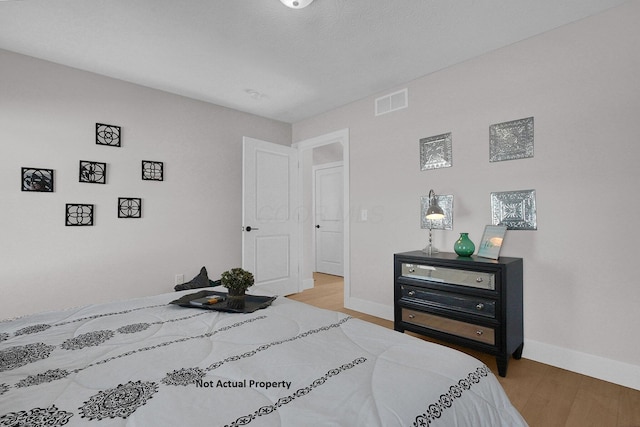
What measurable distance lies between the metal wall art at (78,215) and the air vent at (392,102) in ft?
10.1

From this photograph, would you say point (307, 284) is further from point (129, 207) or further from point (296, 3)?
point (296, 3)

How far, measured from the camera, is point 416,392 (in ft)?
2.81

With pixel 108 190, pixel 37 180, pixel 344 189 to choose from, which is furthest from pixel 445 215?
pixel 37 180

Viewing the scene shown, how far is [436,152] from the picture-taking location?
2998mm

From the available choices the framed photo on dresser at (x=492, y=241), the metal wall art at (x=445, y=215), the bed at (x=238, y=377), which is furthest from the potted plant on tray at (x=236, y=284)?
the metal wall art at (x=445, y=215)

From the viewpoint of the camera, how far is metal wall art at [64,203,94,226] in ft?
9.23

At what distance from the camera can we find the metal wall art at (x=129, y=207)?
3.10 metres

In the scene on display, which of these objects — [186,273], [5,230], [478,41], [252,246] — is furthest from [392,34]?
[5,230]

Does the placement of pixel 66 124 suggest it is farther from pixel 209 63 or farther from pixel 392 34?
pixel 392 34

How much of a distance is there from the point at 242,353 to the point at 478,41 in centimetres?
278

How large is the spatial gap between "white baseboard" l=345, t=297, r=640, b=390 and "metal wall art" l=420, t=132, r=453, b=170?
5.39 ft

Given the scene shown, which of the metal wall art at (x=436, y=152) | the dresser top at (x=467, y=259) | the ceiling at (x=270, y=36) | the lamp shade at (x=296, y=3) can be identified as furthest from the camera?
the metal wall art at (x=436, y=152)

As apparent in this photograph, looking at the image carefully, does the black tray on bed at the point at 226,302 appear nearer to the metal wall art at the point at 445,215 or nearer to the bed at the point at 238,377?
the bed at the point at 238,377

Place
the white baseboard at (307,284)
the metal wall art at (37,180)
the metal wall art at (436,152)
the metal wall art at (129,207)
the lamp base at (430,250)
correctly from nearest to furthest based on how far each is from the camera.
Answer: the metal wall art at (37,180)
the lamp base at (430,250)
the metal wall art at (436,152)
the metal wall art at (129,207)
the white baseboard at (307,284)
